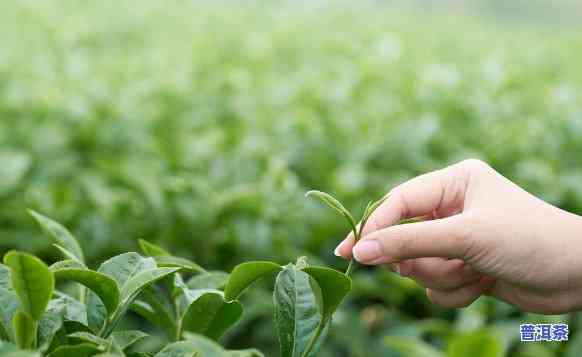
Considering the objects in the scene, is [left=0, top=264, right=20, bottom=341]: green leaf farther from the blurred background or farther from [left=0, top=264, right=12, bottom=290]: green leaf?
the blurred background

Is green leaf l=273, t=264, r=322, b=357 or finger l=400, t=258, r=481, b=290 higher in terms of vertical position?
green leaf l=273, t=264, r=322, b=357

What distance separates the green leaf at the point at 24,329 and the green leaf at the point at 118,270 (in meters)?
0.14

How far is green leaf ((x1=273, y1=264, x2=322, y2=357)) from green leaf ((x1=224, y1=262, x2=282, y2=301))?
3 centimetres

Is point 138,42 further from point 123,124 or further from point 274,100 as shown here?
point 123,124

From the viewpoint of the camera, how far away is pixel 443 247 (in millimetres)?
1123

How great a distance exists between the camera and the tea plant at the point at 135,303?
0.85 m

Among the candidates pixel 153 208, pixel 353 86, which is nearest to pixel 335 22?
pixel 353 86

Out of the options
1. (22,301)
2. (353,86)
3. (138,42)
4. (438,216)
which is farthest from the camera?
(138,42)

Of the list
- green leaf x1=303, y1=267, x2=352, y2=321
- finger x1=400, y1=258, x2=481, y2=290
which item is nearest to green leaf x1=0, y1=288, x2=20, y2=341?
green leaf x1=303, y1=267, x2=352, y2=321

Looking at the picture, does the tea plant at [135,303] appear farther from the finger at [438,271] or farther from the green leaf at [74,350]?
the finger at [438,271]

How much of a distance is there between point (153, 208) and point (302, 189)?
21.8 inches

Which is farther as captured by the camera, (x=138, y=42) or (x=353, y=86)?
(x=138, y=42)

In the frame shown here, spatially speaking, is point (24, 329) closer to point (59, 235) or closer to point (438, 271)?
point (59, 235)

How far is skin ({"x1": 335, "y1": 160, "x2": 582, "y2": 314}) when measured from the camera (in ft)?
3.64
